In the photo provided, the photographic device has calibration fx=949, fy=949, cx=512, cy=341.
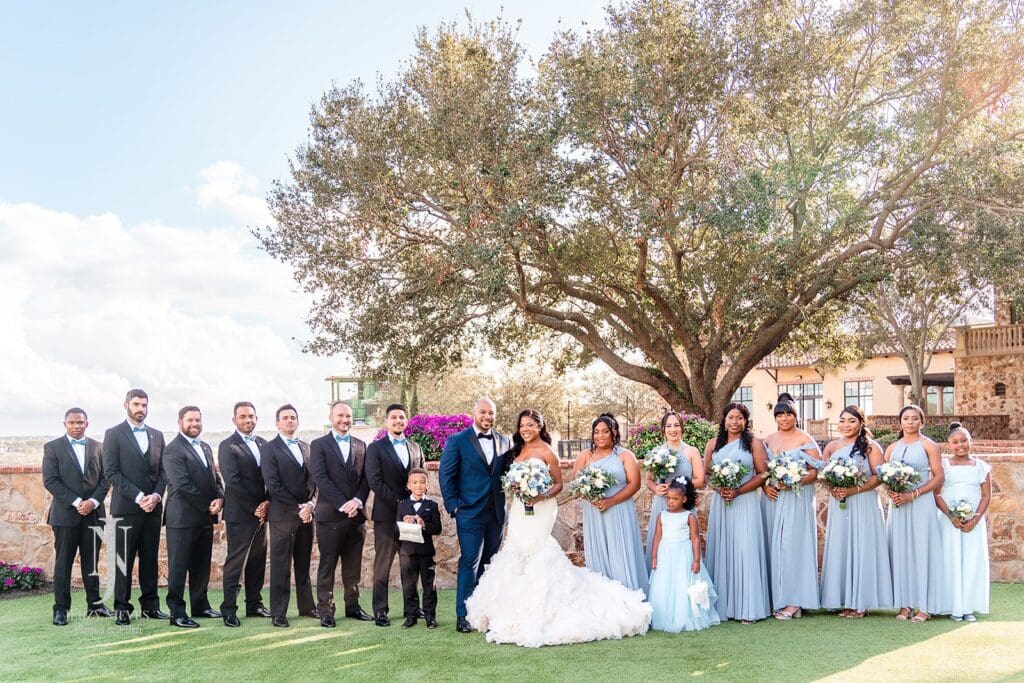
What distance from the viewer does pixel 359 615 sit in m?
9.12

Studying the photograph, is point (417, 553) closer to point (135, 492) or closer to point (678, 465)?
point (678, 465)

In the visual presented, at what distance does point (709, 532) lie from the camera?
905 cm

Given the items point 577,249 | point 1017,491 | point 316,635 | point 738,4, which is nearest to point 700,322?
point 577,249

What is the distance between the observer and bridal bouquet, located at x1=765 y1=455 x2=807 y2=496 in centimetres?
860

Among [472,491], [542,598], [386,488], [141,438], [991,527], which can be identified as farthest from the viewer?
[991,527]

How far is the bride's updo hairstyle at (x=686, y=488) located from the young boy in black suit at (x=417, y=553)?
218 cm

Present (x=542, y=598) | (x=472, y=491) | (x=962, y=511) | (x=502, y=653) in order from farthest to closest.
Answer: (x=962, y=511) < (x=472, y=491) < (x=542, y=598) < (x=502, y=653)

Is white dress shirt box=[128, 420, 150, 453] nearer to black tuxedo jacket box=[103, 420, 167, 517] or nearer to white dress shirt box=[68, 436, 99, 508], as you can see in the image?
black tuxedo jacket box=[103, 420, 167, 517]

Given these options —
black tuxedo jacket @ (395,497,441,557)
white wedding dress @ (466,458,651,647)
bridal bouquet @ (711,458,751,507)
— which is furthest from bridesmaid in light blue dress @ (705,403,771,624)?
black tuxedo jacket @ (395,497,441,557)

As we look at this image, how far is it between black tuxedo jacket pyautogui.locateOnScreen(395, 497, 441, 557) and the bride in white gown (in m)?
0.67

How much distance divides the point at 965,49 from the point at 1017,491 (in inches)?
519

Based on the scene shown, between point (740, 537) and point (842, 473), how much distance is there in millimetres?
1098

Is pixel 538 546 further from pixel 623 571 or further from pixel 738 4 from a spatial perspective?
pixel 738 4

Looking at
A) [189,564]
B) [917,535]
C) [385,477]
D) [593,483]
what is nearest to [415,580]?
[385,477]
